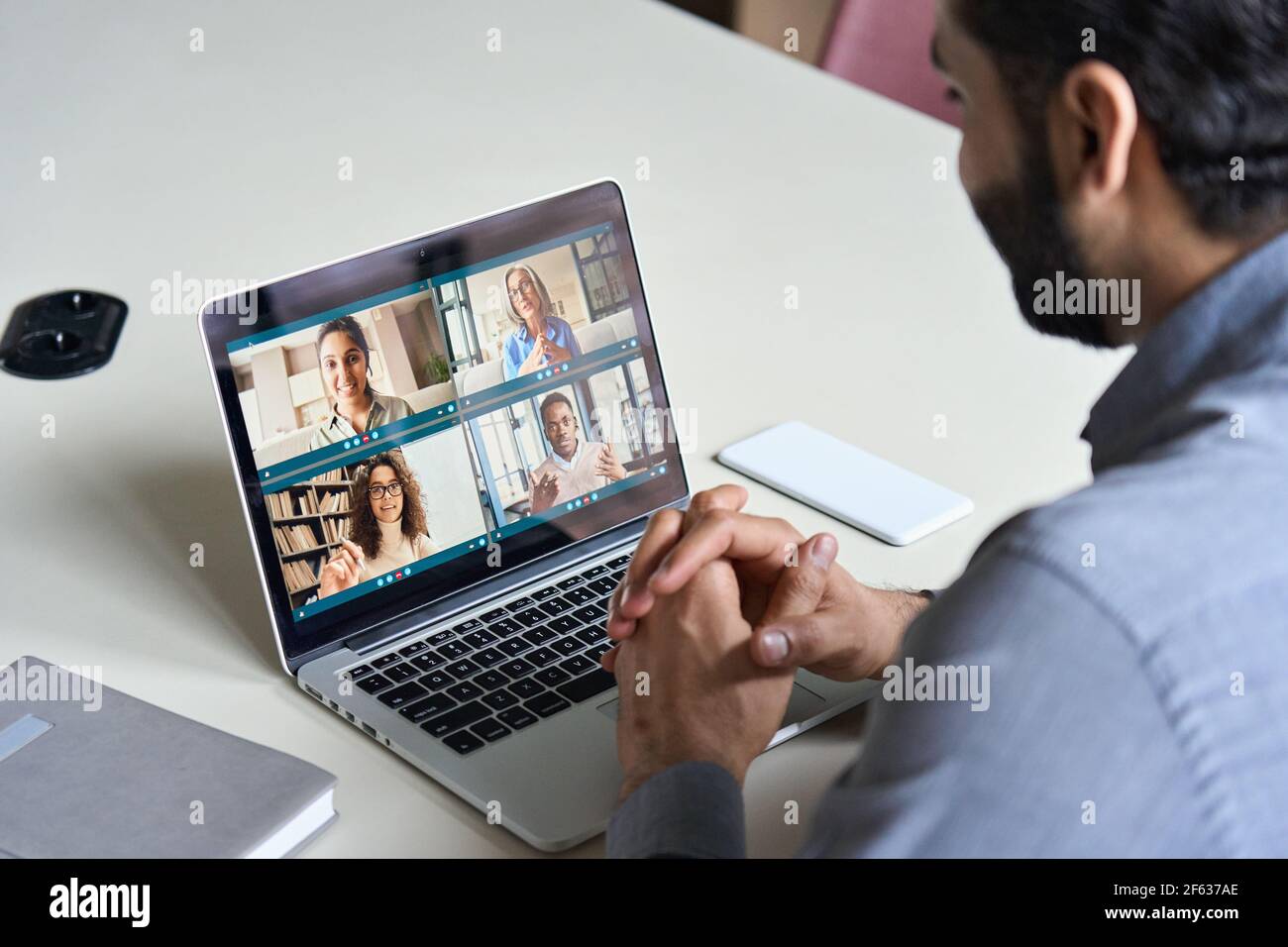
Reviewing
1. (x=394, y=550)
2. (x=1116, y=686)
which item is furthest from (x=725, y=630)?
(x=1116, y=686)

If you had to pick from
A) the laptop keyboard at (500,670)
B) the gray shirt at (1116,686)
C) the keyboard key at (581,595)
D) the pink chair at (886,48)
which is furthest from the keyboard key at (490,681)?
the pink chair at (886,48)

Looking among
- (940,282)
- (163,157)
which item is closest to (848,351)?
(940,282)

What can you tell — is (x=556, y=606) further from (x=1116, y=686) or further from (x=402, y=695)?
(x=1116, y=686)

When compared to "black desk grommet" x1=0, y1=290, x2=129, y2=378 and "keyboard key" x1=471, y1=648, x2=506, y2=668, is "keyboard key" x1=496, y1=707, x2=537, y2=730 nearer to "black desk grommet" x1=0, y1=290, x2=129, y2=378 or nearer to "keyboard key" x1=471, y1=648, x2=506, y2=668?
"keyboard key" x1=471, y1=648, x2=506, y2=668

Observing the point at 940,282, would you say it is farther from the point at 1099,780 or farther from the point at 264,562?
the point at 1099,780

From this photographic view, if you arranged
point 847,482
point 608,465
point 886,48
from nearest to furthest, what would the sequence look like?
1. point 608,465
2. point 847,482
3. point 886,48

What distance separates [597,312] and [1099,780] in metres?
0.62

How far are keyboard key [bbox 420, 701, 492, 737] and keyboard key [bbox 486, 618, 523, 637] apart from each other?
0.08 m

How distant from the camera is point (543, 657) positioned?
1031mm

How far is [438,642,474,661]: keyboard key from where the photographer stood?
1.03 meters

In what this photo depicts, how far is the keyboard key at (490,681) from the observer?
3.28 ft

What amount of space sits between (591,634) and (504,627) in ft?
0.21

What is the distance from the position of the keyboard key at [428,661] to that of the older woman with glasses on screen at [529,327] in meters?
0.22

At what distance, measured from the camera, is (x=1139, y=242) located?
857mm
